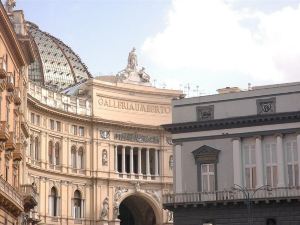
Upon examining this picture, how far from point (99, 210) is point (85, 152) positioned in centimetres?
720

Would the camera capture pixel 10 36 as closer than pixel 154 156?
Yes

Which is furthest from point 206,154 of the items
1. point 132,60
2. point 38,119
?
point 132,60

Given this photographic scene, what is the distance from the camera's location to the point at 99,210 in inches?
3989

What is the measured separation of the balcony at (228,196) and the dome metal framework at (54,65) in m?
59.9

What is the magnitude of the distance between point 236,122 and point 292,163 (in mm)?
5519

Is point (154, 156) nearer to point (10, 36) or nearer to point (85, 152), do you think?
point (85, 152)

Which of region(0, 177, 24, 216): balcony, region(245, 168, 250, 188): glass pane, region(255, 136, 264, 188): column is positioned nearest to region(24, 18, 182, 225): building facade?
region(0, 177, 24, 216): balcony

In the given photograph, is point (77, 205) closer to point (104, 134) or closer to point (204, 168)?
point (104, 134)

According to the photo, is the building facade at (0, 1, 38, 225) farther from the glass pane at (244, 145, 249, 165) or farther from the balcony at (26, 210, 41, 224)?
the glass pane at (244, 145, 249, 165)

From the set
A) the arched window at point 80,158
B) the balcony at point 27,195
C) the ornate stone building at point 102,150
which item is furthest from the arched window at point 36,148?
the balcony at point 27,195

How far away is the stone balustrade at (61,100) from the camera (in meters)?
93.9

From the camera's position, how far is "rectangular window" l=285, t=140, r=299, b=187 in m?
62.5

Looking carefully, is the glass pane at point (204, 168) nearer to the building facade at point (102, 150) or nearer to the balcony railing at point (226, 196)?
the balcony railing at point (226, 196)

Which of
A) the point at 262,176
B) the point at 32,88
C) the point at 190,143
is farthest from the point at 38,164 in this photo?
the point at 262,176
